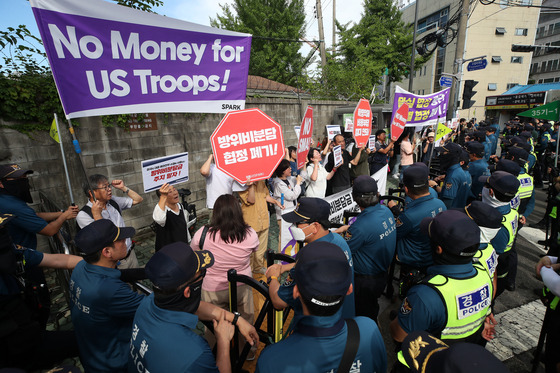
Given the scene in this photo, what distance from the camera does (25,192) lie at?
10.8 ft

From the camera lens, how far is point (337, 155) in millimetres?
5867

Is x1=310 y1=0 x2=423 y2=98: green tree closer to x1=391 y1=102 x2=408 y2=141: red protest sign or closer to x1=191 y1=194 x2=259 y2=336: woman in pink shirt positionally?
x1=391 y1=102 x2=408 y2=141: red protest sign

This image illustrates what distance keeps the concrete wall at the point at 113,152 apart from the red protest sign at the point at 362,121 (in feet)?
12.9

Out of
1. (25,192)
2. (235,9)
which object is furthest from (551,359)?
(235,9)

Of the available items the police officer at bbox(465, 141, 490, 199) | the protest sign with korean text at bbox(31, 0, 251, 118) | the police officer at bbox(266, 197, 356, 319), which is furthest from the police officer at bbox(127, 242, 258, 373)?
the police officer at bbox(465, 141, 490, 199)

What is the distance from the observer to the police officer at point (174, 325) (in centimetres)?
142

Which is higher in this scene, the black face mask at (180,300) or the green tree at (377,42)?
the green tree at (377,42)

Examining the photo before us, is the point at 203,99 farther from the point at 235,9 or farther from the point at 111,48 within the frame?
the point at 235,9

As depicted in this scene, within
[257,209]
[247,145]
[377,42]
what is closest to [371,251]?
[257,209]

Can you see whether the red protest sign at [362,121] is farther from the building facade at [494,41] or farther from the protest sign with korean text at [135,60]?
the building facade at [494,41]

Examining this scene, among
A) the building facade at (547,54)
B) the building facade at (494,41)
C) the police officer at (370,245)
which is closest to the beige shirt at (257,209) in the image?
the police officer at (370,245)

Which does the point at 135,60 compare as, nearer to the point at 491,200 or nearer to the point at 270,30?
the point at 491,200

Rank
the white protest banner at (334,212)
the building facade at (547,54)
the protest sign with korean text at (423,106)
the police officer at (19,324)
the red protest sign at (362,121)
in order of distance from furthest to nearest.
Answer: the building facade at (547,54), the protest sign with korean text at (423,106), the red protest sign at (362,121), the white protest banner at (334,212), the police officer at (19,324)

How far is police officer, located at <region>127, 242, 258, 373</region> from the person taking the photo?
1.42m
